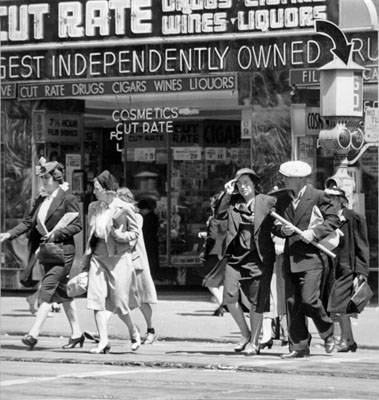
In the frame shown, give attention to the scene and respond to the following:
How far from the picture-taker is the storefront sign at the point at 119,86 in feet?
78.1

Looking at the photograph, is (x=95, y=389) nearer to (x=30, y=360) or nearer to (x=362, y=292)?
(x=30, y=360)

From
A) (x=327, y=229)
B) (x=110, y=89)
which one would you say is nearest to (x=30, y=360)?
(x=327, y=229)

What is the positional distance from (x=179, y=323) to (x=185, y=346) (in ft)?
9.03

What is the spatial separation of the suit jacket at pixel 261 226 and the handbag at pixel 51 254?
1.89 metres

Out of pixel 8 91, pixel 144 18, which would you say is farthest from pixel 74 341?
pixel 8 91

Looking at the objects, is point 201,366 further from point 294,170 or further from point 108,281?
point 294,170

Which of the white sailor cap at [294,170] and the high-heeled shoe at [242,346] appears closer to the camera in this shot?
the white sailor cap at [294,170]

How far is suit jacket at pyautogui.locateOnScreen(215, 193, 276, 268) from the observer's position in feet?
52.1

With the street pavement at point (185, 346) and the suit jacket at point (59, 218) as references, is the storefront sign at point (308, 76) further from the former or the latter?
the suit jacket at point (59, 218)

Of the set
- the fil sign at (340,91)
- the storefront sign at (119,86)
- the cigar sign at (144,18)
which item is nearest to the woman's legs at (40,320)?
the fil sign at (340,91)

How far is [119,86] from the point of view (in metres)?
24.5

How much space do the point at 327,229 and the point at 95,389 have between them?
3661 millimetres

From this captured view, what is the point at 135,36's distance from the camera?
24312 millimetres

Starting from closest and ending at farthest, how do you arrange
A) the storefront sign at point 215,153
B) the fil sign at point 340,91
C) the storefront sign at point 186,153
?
the fil sign at point 340,91 < the storefront sign at point 215,153 < the storefront sign at point 186,153
